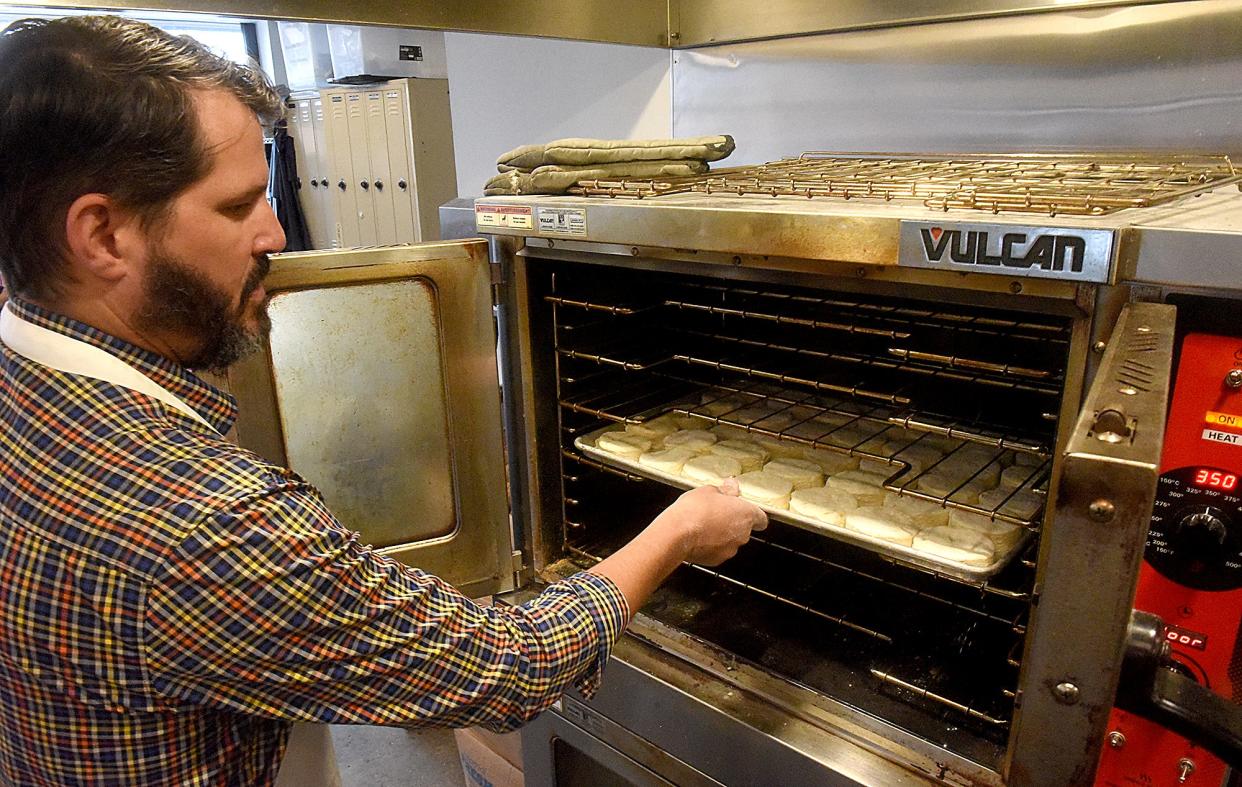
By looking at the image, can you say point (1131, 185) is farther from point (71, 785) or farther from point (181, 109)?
point (71, 785)

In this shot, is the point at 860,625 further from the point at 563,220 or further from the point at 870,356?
the point at 563,220

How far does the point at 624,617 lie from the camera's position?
1.03 meters


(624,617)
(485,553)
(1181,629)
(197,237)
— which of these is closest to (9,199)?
(197,237)

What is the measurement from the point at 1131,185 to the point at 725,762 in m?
1.03

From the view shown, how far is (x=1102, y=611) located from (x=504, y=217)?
1.11 metres

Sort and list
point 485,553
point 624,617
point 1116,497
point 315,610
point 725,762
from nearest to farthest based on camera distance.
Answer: point 1116,497 → point 315,610 → point 624,617 → point 725,762 → point 485,553

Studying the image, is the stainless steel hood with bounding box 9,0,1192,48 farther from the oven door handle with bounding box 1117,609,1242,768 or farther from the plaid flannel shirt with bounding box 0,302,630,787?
the oven door handle with bounding box 1117,609,1242,768

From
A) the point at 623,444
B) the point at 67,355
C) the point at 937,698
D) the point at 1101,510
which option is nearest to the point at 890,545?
the point at 937,698

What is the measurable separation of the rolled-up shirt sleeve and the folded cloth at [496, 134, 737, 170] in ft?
2.69

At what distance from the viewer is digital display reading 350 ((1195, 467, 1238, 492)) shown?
879 mm

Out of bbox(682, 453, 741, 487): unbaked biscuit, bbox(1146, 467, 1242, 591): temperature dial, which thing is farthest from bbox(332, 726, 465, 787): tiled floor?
bbox(1146, 467, 1242, 591): temperature dial

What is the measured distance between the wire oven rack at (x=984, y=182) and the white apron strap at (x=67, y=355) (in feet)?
2.54

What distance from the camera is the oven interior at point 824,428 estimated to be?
4.23ft

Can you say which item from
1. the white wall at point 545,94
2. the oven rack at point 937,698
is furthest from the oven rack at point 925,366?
the white wall at point 545,94
